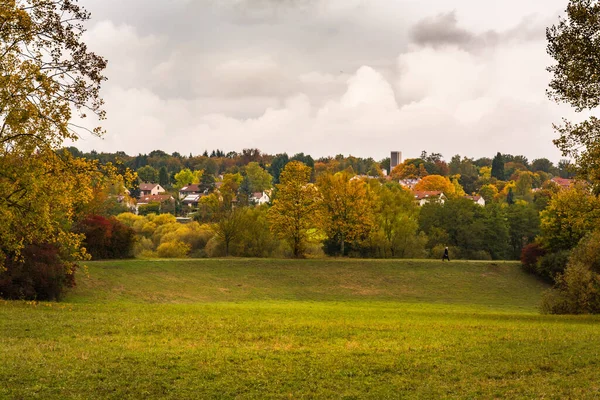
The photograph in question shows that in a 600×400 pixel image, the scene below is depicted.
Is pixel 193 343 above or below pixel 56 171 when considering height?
below

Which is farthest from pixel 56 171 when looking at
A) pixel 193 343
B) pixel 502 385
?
pixel 502 385

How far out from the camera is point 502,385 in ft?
46.0

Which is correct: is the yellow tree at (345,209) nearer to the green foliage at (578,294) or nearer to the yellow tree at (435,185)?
the green foliage at (578,294)

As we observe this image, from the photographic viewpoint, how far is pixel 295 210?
5972 centimetres

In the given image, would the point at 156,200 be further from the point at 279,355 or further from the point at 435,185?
the point at 279,355

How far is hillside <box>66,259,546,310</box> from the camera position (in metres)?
42.9

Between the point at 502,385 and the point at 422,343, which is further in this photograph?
the point at 422,343

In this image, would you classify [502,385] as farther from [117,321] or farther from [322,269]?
[322,269]

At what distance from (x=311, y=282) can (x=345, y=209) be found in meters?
14.5

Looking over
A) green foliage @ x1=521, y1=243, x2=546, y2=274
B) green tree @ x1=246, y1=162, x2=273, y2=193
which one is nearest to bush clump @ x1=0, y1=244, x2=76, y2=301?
green foliage @ x1=521, y1=243, x2=546, y2=274

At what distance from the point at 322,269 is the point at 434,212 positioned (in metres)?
32.0

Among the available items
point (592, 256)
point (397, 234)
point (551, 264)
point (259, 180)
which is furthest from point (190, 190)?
point (592, 256)

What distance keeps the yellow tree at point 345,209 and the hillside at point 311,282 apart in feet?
20.0

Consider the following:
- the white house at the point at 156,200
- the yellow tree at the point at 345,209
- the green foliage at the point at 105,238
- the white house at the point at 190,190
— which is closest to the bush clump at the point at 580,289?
the yellow tree at the point at 345,209
